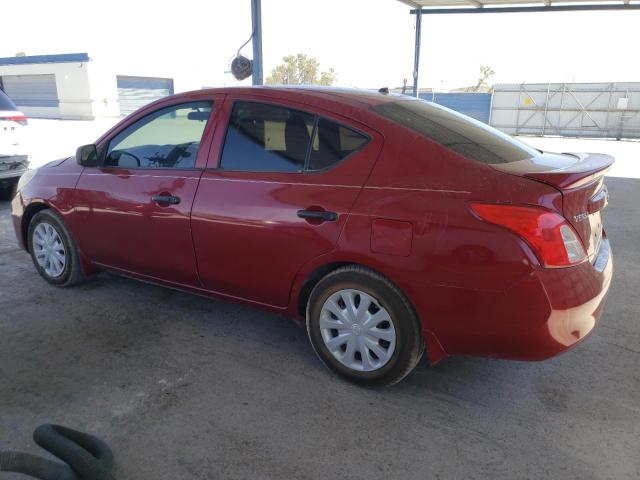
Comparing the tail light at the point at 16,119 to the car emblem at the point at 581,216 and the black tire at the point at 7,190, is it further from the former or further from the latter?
the car emblem at the point at 581,216

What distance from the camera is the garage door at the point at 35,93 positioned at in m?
38.5

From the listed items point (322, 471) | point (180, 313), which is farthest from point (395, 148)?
point (180, 313)

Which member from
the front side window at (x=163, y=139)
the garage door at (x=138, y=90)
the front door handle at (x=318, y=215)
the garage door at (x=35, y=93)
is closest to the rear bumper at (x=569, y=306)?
the front door handle at (x=318, y=215)

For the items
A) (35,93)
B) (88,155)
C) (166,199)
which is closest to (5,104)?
(88,155)

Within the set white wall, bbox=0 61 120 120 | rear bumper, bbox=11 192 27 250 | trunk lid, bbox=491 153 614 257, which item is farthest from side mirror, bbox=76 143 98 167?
white wall, bbox=0 61 120 120

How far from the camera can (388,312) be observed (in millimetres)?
2824

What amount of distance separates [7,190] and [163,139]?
6246 mm

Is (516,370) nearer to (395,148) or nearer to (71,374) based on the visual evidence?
(395,148)

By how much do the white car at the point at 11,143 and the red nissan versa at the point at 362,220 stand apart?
14.5 feet

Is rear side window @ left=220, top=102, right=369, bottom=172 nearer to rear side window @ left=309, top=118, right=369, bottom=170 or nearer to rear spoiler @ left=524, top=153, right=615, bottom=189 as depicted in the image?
rear side window @ left=309, top=118, right=369, bottom=170

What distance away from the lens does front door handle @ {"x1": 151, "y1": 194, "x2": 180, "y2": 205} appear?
137 inches

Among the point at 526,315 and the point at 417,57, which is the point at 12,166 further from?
the point at 417,57

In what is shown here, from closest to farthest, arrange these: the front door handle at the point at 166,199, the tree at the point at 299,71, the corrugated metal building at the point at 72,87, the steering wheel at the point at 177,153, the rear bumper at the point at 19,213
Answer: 1. the front door handle at the point at 166,199
2. the steering wheel at the point at 177,153
3. the rear bumper at the point at 19,213
4. the corrugated metal building at the point at 72,87
5. the tree at the point at 299,71

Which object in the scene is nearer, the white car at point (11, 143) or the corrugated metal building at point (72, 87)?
the white car at point (11, 143)
